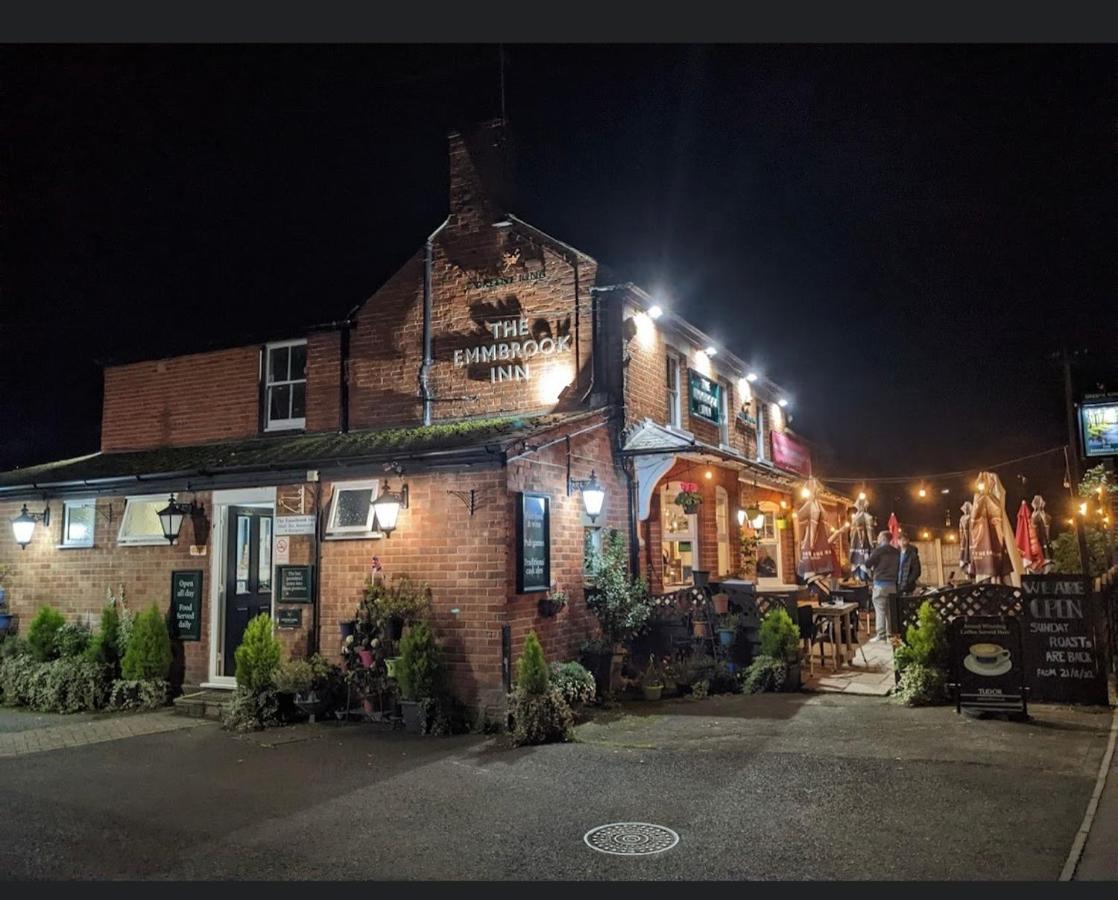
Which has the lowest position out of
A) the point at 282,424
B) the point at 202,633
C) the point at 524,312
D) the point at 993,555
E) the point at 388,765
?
the point at 388,765

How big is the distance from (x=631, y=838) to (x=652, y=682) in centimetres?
564

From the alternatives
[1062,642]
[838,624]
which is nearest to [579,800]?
[1062,642]

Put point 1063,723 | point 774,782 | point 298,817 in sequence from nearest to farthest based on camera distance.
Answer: point 298,817, point 774,782, point 1063,723

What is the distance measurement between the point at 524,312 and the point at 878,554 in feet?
24.4

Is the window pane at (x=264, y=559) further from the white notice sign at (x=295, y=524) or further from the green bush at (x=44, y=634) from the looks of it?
the green bush at (x=44, y=634)

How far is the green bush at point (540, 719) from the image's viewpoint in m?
8.73

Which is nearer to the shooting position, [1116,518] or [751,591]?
[751,591]

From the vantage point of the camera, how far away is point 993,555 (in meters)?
13.5

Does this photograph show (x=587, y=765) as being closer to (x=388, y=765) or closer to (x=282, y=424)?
(x=388, y=765)

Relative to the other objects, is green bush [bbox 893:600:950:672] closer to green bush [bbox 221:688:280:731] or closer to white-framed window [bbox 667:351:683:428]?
Result: white-framed window [bbox 667:351:683:428]

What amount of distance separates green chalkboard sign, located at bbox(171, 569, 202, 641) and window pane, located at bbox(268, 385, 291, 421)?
351 centimetres

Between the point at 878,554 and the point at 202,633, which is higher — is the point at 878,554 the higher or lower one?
the higher one

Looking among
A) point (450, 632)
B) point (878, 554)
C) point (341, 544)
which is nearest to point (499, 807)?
point (450, 632)

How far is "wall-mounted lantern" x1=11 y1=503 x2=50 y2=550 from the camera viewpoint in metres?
13.5
